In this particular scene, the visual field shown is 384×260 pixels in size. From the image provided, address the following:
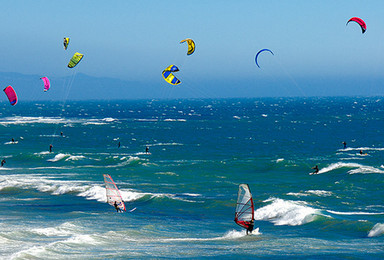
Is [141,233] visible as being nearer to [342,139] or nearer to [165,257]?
[165,257]

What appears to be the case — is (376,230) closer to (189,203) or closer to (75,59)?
(189,203)

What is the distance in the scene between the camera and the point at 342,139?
7838 cm

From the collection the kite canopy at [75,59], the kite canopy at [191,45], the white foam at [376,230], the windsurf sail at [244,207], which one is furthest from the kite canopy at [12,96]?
the white foam at [376,230]

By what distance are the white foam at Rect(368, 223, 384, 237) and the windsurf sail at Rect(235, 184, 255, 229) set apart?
571 cm

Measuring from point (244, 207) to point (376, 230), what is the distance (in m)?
7.01

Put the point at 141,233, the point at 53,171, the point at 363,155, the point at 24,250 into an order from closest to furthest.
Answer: the point at 24,250 < the point at 141,233 < the point at 53,171 < the point at 363,155

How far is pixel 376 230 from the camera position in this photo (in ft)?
70.8

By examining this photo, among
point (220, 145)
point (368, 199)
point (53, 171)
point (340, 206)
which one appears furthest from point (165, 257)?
point (220, 145)

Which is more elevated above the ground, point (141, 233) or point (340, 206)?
point (340, 206)

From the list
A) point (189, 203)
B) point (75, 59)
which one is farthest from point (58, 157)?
point (189, 203)

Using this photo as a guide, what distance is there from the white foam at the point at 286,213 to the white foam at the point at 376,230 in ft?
11.0

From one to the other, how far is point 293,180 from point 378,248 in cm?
2177

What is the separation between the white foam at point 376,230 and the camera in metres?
21.2

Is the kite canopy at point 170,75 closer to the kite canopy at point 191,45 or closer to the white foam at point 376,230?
the kite canopy at point 191,45
